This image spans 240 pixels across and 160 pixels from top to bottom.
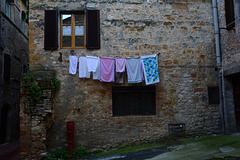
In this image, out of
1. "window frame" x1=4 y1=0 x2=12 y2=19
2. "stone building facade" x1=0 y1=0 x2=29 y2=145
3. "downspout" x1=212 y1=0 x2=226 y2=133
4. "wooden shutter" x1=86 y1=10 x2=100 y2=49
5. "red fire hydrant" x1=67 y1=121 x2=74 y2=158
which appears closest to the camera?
"red fire hydrant" x1=67 y1=121 x2=74 y2=158

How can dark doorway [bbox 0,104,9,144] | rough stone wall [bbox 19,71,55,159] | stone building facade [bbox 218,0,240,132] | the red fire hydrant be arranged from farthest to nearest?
1. dark doorway [bbox 0,104,9,144]
2. stone building facade [bbox 218,0,240,132]
3. the red fire hydrant
4. rough stone wall [bbox 19,71,55,159]

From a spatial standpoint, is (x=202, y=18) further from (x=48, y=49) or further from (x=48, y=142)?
(x=48, y=142)

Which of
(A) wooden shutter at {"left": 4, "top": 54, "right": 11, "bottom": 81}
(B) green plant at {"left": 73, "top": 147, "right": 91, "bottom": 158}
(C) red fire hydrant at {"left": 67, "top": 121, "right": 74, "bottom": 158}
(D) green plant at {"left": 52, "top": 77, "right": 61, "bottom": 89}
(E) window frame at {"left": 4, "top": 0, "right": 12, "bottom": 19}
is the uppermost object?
(E) window frame at {"left": 4, "top": 0, "right": 12, "bottom": 19}

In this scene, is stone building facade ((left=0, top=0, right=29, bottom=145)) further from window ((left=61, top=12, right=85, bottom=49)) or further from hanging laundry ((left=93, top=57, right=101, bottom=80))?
hanging laundry ((left=93, top=57, right=101, bottom=80))

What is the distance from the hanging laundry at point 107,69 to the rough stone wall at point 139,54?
0.33 metres

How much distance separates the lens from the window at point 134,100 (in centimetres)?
763

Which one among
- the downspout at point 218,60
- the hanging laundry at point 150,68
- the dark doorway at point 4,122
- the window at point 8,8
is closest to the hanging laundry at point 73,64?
the hanging laundry at point 150,68

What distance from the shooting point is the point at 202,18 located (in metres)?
8.13

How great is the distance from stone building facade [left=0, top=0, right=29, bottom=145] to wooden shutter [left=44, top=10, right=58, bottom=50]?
4.56 meters

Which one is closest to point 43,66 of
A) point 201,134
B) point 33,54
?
point 33,54

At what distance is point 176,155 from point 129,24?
4633mm

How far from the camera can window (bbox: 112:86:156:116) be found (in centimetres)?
763

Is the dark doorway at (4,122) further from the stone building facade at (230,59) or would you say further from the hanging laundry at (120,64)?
the stone building facade at (230,59)

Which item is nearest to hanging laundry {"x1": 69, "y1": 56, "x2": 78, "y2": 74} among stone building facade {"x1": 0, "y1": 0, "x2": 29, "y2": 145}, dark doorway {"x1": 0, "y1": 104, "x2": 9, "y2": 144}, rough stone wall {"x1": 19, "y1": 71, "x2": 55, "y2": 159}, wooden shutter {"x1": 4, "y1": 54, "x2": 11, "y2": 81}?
rough stone wall {"x1": 19, "y1": 71, "x2": 55, "y2": 159}
